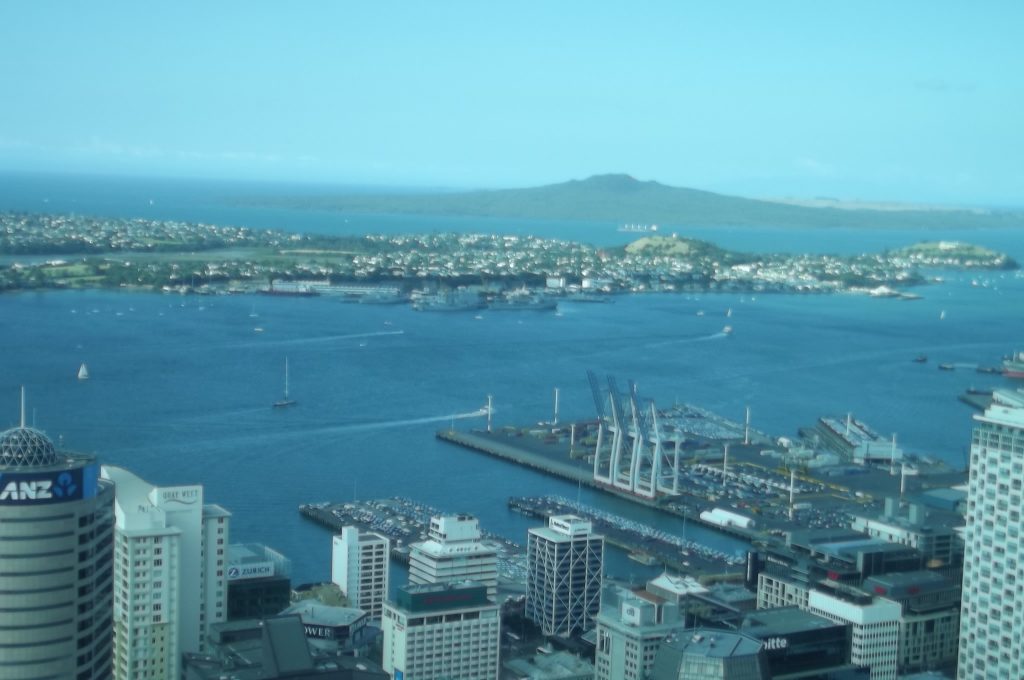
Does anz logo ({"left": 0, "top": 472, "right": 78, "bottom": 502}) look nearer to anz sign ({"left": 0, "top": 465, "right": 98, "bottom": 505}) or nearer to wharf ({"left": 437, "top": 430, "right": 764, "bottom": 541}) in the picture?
anz sign ({"left": 0, "top": 465, "right": 98, "bottom": 505})

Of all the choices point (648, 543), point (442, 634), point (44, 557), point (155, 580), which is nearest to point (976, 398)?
point (648, 543)

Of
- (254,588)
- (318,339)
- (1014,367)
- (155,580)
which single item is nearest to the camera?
(155,580)

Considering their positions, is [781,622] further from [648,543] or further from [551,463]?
[551,463]

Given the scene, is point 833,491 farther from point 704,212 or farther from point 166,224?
point 704,212

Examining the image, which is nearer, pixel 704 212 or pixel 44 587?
pixel 44 587

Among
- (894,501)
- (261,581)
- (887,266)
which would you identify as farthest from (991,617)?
(887,266)

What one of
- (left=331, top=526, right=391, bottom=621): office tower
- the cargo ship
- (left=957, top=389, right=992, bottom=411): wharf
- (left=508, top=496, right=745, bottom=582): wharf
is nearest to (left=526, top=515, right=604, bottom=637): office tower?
(left=331, top=526, right=391, bottom=621): office tower
